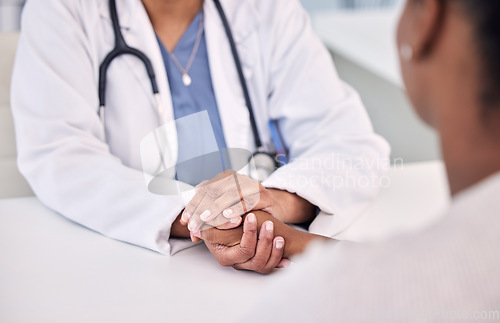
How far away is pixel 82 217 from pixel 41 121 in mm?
180

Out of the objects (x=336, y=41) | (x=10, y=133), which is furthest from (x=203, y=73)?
(x=336, y=41)

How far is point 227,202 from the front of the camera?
2.17ft

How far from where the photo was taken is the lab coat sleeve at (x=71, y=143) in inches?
28.3

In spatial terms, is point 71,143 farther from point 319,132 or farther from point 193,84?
point 319,132

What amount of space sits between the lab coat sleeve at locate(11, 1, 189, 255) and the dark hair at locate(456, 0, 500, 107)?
47 cm

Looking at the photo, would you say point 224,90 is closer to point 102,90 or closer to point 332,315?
point 102,90

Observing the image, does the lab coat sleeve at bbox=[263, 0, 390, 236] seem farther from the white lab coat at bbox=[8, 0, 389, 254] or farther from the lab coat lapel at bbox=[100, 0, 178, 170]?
the lab coat lapel at bbox=[100, 0, 178, 170]

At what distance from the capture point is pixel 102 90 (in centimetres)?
88

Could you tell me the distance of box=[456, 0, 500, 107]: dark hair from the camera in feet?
0.94

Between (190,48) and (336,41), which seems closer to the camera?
(190,48)

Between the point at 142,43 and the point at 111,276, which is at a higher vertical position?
the point at 142,43

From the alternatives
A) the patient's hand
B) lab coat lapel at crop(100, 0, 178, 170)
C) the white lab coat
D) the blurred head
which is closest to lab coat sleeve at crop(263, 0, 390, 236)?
the white lab coat

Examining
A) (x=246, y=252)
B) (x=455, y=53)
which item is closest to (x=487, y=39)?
(x=455, y=53)

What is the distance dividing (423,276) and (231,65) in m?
0.75
